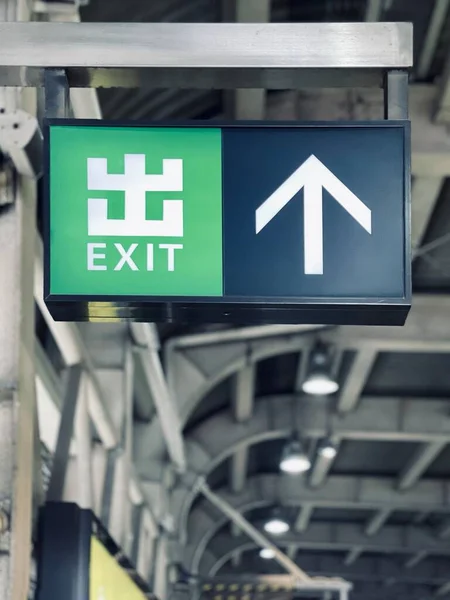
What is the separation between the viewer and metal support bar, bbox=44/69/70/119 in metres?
4.42

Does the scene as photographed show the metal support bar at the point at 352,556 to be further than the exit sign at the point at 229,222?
Yes

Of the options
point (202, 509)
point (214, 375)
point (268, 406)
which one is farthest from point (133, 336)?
point (202, 509)

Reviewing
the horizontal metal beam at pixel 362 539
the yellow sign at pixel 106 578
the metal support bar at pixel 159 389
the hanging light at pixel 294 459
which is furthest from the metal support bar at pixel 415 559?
the yellow sign at pixel 106 578

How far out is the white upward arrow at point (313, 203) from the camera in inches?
169

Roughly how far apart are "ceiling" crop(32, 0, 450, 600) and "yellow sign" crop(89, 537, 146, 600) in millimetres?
1861

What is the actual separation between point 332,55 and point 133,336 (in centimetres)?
653

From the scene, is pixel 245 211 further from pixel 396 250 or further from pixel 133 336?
pixel 133 336

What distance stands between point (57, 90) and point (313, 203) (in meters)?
0.96

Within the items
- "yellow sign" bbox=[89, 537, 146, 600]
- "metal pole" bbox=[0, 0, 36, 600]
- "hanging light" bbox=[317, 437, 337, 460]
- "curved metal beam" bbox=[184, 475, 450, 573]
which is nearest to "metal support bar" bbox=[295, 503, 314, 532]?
"curved metal beam" bbox=[184, 475, 450, 573]

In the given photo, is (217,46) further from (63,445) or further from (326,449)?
(326,449)

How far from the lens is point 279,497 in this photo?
883 inches

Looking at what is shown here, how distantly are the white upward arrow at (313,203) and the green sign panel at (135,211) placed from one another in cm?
18

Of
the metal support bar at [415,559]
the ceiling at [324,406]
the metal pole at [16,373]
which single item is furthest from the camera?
the metal support bar at [415,559]

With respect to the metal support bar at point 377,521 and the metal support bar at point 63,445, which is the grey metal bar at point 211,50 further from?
the metal support bar at point 377,521
